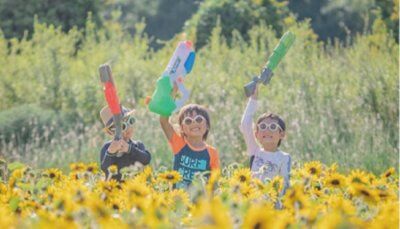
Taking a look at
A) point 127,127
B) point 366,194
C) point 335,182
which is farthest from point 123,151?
point 366,194

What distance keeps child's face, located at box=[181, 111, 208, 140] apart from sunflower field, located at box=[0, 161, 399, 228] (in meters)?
0.70

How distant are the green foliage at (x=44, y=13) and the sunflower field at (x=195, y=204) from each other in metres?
16.8

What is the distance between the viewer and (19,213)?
14.5 feet

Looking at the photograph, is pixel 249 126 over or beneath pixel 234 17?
beneath

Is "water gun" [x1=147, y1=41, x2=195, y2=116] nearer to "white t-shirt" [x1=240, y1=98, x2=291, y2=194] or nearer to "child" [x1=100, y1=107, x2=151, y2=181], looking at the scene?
"child" [x1=100, y1=107, x2=151, y2=181]

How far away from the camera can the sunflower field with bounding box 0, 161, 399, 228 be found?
3.14 meters

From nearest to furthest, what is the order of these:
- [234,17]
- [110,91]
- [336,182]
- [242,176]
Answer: [336,182], [242,176], [110,91], [234,17]

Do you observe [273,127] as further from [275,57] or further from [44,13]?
[44,13]

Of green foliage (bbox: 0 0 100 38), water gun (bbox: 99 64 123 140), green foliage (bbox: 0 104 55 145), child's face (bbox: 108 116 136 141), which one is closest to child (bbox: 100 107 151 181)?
child's face (bbox: 108 116 136 141)

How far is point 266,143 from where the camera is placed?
6277 mm

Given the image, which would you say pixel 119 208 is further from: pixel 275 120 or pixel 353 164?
pixel 353 164

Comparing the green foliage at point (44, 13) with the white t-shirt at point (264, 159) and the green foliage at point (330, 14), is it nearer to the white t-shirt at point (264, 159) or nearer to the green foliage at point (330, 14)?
the green foliage at point (330, 14)

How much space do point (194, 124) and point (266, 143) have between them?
1.38 feet

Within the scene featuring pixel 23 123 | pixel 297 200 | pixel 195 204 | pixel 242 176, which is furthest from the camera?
pixel 23 123
